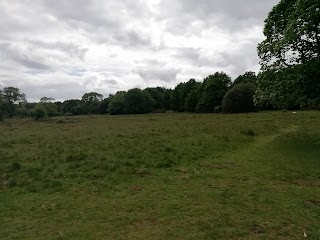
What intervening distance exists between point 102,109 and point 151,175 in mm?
144407

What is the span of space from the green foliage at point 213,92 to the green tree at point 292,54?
68444 mm

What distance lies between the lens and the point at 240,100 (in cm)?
7850

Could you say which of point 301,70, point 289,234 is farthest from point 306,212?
point 301,70

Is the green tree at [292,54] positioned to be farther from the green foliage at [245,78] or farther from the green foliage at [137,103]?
the green foliage at [137,103]

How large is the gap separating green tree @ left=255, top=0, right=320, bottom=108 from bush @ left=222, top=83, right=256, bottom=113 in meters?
53.2

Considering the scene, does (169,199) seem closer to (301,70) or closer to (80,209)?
(80,209)

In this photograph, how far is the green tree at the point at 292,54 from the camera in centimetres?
2188

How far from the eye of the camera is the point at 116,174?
52.6 feet

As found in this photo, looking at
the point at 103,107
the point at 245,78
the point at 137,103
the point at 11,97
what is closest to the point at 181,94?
the point at 137,103

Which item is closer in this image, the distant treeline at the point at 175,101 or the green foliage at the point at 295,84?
the green foliage at the point at 295,84

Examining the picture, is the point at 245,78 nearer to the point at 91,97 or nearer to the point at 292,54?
the point at 292,54

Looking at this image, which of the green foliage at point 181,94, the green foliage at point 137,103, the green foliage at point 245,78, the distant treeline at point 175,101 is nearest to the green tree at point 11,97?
the distant treeline at point 175,101

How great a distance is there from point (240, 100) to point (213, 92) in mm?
18586

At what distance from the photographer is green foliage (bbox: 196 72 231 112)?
312ft
